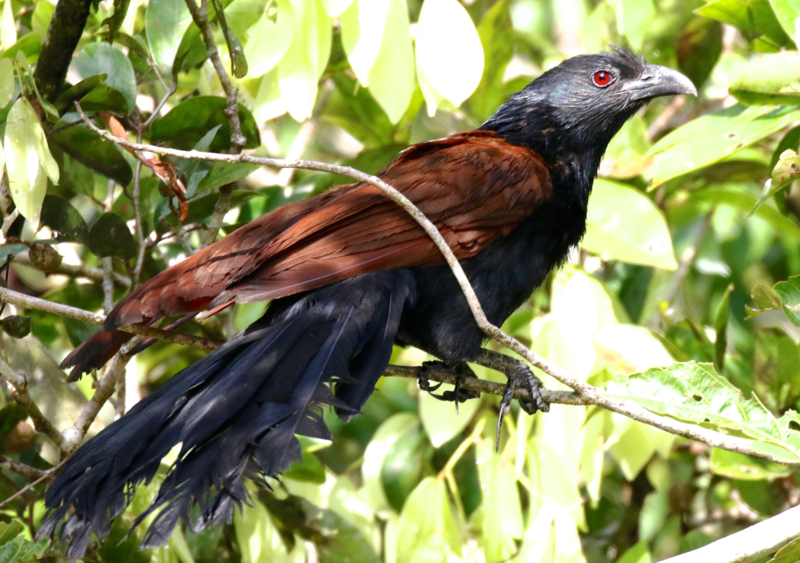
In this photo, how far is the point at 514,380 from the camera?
2.21 meters

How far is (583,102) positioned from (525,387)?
104cm

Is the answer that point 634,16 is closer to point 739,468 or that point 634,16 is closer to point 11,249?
point 739,468

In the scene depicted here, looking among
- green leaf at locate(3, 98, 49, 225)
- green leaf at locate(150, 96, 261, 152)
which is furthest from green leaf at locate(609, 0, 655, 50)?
green leaf at locate(3, 98, 49, 225)

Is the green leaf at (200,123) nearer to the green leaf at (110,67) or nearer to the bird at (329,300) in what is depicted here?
the green leaf at (110,67)

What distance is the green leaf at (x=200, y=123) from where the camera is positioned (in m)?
2.08

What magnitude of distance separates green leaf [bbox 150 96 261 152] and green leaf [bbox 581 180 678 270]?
3.63 ft

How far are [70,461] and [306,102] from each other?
96 cm

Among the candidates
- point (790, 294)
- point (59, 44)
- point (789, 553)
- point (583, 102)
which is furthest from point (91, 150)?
point (789, 553)

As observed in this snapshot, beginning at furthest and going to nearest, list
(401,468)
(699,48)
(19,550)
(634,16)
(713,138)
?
(699,48), (634,16), (401,468), (713,138), (19,550)

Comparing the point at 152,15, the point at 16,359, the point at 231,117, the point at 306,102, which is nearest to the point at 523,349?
the point at 306,102

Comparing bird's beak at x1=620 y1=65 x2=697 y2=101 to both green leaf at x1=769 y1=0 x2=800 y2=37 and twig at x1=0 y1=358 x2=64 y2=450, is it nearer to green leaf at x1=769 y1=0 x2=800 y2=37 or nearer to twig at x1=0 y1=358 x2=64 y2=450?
green leaf at x1=769 y1=0 x2=800 y2=37

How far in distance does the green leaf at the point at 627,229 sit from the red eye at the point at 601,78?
0.37 meters

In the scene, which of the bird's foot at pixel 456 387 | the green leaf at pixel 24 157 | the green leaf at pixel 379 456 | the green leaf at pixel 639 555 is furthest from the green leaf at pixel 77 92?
the green leaf at pixel 639 555

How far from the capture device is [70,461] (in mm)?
1562
